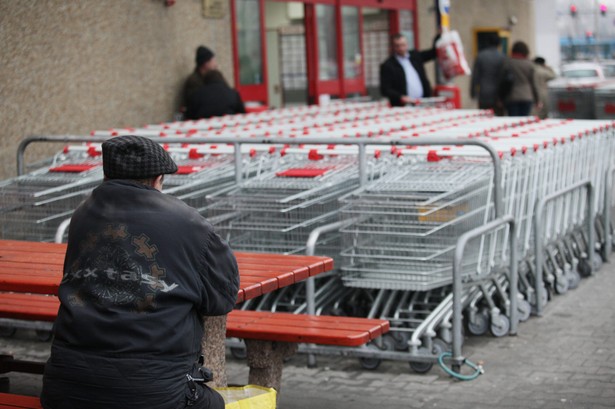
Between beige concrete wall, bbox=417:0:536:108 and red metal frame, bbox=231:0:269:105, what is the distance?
18.2 feet

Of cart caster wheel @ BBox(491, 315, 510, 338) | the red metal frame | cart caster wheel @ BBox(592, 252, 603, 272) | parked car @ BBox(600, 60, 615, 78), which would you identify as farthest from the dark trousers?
parked car @ BBox(600, 60, 615, 78)

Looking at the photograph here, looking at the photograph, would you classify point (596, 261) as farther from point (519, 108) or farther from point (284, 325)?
point (519, 108)

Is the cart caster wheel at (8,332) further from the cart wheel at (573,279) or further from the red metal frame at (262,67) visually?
the red metal frame at (262,67)

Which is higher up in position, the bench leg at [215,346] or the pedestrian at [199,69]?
the pedestrian at [199,69]

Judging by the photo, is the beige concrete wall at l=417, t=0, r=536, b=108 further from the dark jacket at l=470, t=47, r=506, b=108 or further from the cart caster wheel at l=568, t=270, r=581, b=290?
the cart caster wheel at l=568, t=270, r=581, b=290

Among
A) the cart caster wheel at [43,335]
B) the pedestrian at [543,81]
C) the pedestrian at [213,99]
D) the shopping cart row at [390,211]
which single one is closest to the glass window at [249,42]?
the pedestrian at [213,99]

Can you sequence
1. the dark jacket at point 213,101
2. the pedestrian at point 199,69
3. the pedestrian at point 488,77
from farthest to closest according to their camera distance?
the pedestrian at point 488,77, the pedestrian at point 199,69, the dark jacket at point 213,101

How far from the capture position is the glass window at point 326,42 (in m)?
16.5

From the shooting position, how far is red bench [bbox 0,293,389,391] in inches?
206

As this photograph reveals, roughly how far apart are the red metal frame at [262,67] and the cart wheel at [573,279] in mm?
6717

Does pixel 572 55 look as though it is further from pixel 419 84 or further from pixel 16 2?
pixel 16 2

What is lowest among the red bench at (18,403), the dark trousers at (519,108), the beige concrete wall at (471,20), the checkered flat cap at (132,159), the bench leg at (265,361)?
the bench leg at (265,361)

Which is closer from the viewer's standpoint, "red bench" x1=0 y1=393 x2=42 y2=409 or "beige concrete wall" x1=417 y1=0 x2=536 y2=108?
"red bench" x1=0 y1=393 x2=42 y2=409

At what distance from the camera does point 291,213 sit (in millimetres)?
7262
